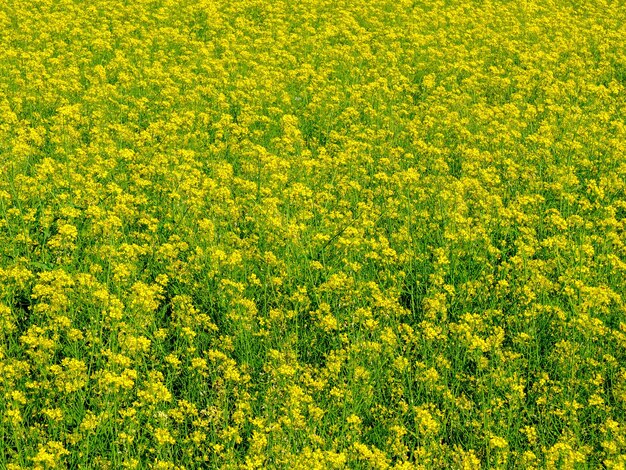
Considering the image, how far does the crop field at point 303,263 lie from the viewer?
401 cm

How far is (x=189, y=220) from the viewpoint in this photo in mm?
5645

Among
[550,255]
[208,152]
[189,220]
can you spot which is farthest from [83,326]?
[550,255]

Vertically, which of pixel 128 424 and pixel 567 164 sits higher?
pixel 567 164

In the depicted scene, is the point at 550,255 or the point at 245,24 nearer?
the point at 550,255

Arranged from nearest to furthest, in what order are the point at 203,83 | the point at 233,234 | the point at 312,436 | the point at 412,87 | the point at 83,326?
the point at 312,436 < the point at 83,326 < the point at 233,234 < the point at 203,83 < the point at 412,87

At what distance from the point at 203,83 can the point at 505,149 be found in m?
3.20

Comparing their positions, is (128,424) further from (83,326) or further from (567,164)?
(567,164)

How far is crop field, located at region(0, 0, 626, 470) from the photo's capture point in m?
4.01

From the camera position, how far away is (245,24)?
10.7 meters

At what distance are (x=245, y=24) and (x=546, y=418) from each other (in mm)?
7747

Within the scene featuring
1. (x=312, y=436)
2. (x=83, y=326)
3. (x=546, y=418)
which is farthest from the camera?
(x=83, y=326)

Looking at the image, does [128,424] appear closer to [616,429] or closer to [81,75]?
[616,429]

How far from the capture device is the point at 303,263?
539 centimetres

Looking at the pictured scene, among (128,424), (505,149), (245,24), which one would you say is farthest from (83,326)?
(245,24)
